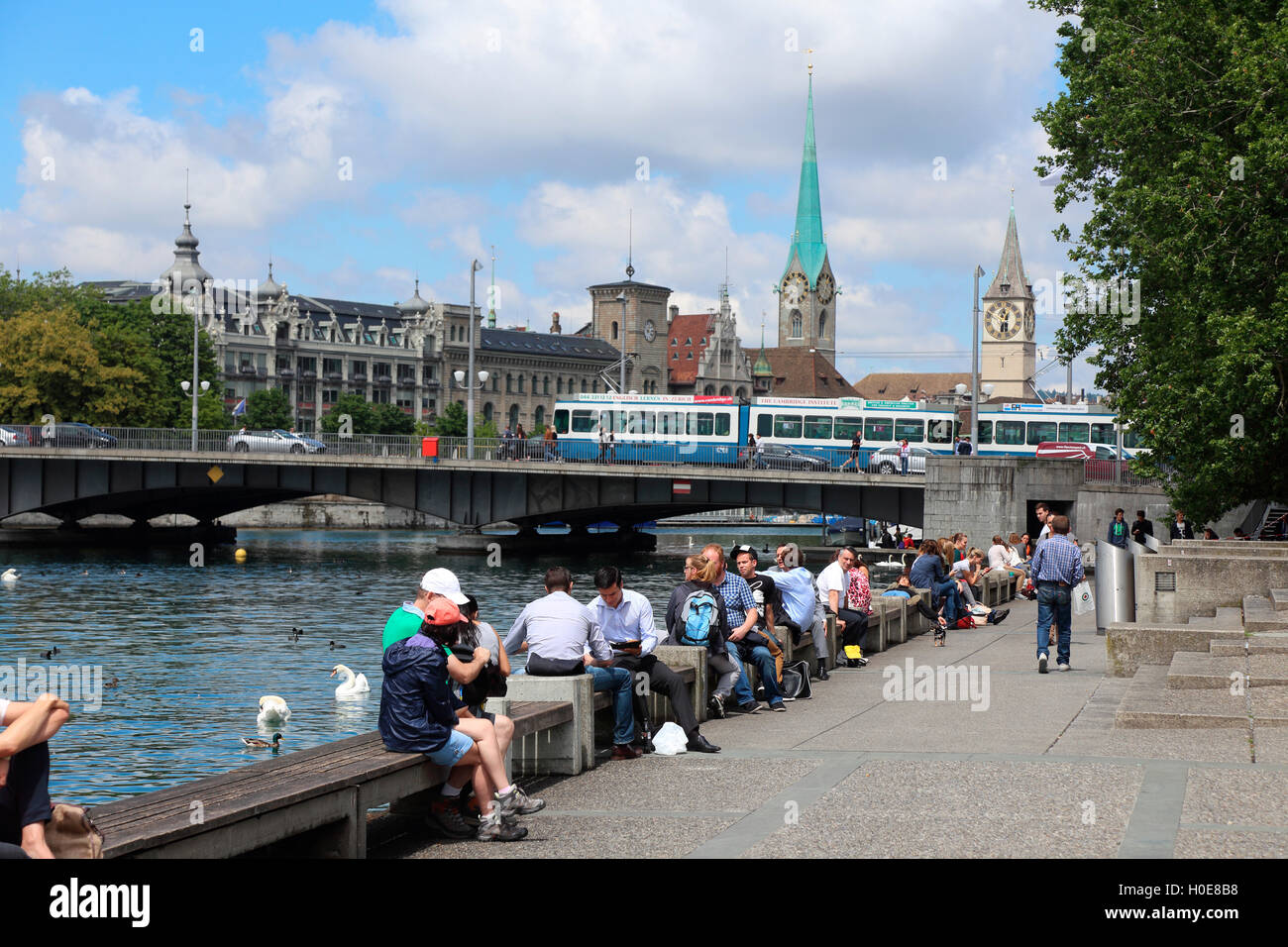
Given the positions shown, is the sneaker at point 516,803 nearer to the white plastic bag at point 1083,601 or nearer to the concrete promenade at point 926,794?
the concrete promenade at point 926,794

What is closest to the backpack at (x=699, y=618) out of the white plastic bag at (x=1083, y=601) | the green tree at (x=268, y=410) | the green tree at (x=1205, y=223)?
the green tree at (x=1205, y=223)

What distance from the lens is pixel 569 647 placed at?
11375 mm

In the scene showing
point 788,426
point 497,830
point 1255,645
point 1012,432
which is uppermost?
point 788,426

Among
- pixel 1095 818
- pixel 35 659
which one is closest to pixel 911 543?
pixel 35 659

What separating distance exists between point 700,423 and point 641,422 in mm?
2495

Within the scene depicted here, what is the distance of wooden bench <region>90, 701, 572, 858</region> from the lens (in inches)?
275

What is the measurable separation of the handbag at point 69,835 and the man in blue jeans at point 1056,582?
1284cm

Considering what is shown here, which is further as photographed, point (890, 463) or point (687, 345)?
point (687, 345)

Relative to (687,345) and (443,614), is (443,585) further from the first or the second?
(687,345)

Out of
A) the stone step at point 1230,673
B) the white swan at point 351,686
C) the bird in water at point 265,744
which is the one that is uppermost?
the stone step at point 1230,673

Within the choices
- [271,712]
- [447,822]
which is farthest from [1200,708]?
[271,712]

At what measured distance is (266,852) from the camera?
26.8ft

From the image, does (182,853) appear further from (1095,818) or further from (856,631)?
(856,631)

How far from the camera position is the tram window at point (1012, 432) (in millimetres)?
61656
